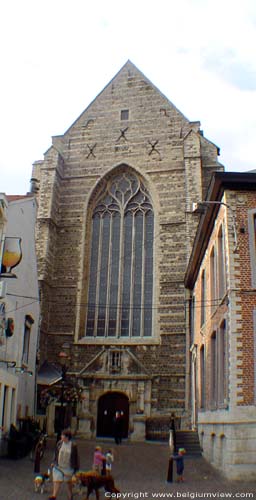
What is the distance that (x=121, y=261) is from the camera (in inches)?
931

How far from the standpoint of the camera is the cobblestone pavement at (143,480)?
8.59 meters

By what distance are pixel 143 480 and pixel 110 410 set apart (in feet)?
37.0

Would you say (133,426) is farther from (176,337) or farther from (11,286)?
(11,286)

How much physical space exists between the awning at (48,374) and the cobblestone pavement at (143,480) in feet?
18.3

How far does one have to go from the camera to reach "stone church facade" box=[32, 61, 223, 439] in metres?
21.2

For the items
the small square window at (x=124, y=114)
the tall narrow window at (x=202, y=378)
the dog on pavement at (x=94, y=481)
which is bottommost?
the dog on pavement at (x=94, y=481)

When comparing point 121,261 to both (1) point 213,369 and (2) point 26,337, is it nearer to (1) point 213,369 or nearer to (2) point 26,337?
(2) point 26,337

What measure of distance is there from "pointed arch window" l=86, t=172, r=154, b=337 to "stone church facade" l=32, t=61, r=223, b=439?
0.16 feet

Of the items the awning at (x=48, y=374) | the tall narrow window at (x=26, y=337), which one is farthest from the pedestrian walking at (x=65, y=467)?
the awning at (x=48, y=374)

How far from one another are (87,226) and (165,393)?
8.90 meters

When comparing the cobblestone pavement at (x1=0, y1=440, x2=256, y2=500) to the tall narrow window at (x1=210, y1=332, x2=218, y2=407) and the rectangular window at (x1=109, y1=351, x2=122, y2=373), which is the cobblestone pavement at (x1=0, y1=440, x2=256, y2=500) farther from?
the rectangular window at (x1=109, y1=351, x2=122, y2=373)

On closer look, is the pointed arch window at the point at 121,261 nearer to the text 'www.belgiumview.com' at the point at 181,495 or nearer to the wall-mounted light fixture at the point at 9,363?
the wall-mounted light fixture at the point at 9,363

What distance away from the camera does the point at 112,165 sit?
82.4ft

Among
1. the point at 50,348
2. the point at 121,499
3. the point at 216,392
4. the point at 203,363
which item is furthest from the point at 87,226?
the point at 121,499
